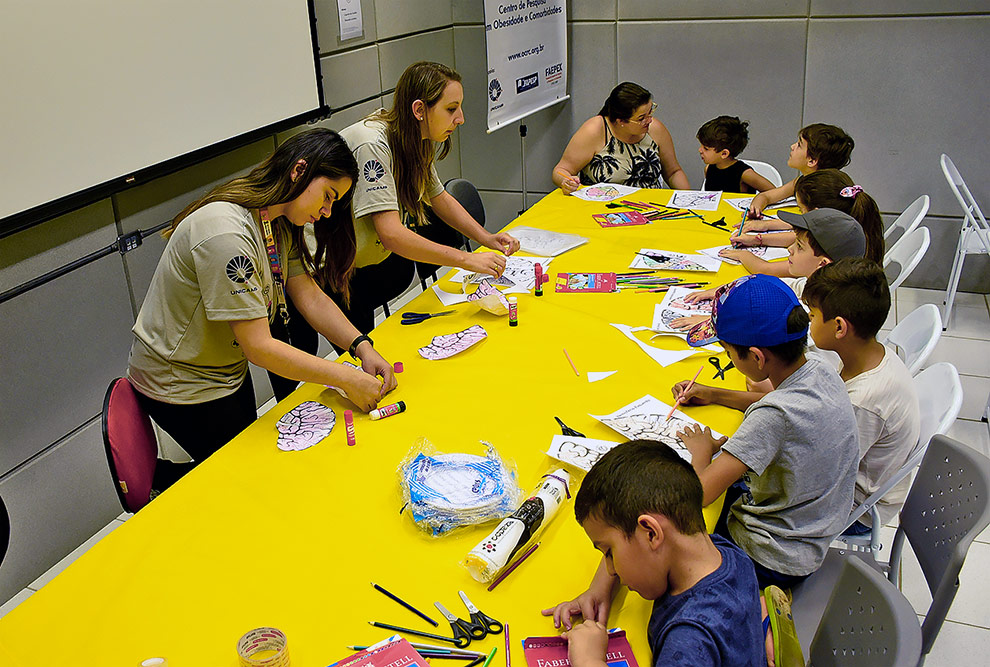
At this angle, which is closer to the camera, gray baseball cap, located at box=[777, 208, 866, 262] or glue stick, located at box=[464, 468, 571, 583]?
glue stick, located at box=[464, 468, 571, 583]

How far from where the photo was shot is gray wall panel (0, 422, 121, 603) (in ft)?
9.30

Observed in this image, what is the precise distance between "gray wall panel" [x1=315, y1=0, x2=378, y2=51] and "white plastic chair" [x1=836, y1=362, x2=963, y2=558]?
3.27m

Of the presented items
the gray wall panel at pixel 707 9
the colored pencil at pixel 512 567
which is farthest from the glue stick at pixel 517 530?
the gray wall panel at pixel 707 9

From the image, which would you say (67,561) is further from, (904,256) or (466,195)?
(904,256)

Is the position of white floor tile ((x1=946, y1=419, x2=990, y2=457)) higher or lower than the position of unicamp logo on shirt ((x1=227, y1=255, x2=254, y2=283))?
lower

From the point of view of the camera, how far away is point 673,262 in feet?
10.4

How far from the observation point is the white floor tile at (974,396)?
3.62 meters

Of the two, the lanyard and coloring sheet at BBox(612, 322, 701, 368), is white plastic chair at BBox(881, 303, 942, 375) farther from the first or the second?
the lanyard

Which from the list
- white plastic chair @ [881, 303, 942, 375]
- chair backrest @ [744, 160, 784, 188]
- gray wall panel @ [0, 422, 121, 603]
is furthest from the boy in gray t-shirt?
chair backrest @ [744, 160, 784, 188]

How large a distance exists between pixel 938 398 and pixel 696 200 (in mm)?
1982

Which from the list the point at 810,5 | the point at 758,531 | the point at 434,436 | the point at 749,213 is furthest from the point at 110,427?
the point at 810,5

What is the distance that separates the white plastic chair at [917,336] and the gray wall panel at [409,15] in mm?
3321

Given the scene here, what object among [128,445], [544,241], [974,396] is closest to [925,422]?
[544,241]

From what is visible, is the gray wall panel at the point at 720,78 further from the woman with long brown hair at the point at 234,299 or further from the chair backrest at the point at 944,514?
the chair backrest at the point at 944,514
